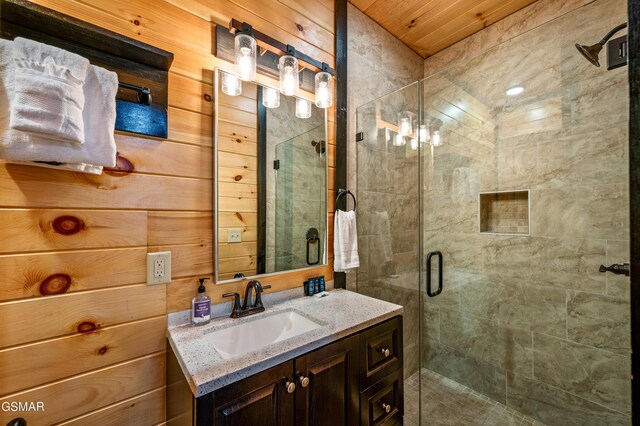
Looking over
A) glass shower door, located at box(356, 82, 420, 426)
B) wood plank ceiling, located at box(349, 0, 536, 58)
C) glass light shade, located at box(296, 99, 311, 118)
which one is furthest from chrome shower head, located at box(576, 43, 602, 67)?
glass light shade, located at box(296, 99, 311, 118)

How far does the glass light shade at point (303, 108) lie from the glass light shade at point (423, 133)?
3.01ft

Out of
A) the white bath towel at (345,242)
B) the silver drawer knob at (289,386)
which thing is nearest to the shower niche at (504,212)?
the white bath towel at (345,242)

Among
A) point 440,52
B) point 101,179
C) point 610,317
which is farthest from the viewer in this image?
point 440,52

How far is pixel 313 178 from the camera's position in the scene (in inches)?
66.9

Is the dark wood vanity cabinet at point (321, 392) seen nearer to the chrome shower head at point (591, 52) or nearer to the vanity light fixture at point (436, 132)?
the vanity light fixture at point (436, 132)

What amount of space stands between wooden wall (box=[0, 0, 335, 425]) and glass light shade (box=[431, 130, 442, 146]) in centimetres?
156

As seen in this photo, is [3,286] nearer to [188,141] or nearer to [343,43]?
[188,141]

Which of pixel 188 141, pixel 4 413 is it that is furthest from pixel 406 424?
pixel 188 141

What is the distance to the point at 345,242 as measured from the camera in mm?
1721

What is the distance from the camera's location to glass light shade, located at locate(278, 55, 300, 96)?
147cm

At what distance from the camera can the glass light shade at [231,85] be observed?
131cm

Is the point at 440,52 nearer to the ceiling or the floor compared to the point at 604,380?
nearer to the ceiling

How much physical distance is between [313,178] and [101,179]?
1043 millimetres

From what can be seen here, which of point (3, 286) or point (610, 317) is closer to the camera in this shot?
point (3, 286)
